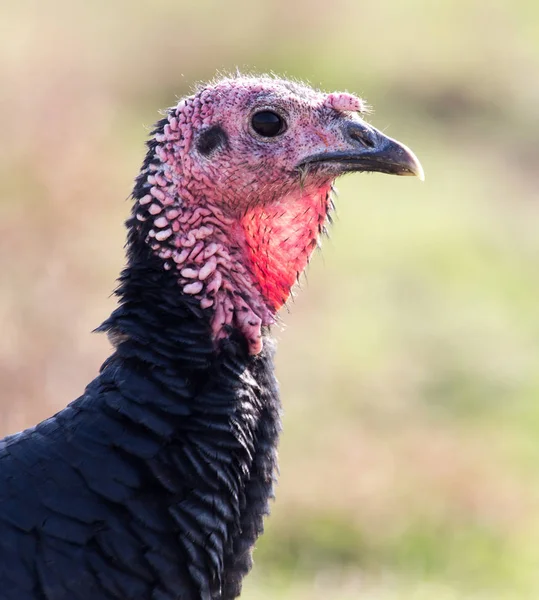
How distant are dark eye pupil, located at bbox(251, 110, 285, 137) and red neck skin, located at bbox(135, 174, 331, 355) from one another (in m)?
0.20

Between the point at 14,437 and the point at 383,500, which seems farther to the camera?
the point at 383,500

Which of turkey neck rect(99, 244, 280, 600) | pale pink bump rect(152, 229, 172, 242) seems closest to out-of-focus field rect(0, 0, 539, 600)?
turkey neck rect(99, 244, 280, 600)

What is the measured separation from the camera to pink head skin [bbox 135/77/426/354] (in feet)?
11.2

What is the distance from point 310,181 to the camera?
3643 millimetres

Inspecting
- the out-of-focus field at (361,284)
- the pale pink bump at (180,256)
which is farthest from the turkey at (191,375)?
the out-of-focus field at (361,284)

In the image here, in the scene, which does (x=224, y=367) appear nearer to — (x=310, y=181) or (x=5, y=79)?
(x=310, y=181)

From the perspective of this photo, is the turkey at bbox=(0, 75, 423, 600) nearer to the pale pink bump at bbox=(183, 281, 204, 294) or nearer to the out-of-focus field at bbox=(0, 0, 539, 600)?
the pale pink bump at bbox=(183, 281, 204, 294)

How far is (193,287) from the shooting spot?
338 centimetres

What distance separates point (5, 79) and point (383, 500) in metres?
4.30

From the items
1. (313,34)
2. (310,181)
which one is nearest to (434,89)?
(313,34)

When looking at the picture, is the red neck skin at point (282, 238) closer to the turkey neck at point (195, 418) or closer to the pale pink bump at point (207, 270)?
the pale pink bump at point (207, 270)

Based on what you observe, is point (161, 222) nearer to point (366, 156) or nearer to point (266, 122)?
point (266, 122)

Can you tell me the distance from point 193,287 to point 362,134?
0.73 m

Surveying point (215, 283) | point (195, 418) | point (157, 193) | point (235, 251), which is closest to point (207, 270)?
point (215, 283)
